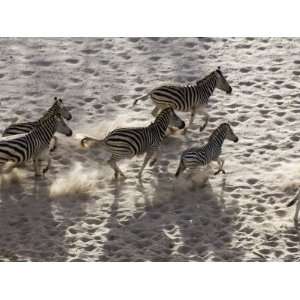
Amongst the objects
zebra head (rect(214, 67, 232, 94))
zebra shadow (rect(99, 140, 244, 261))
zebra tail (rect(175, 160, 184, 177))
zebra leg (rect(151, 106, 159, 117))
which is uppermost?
zebra head (rect(214, 67, 232, 94))

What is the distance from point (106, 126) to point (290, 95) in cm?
324

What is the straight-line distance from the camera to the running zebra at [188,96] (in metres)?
18.0

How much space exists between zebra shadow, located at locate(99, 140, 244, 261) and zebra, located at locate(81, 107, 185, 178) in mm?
340

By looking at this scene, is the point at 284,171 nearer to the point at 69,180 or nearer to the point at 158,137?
the point at 158,137

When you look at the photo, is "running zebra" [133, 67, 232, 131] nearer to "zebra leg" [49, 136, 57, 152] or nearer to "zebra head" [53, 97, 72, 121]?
"zebra head" [53, 97, 72, 121]

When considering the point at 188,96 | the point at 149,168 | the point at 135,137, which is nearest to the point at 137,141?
the point at 135,137

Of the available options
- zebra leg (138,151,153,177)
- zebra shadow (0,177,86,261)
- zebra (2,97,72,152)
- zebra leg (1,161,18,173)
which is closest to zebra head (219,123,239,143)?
zebra leg (138,151,153,177)

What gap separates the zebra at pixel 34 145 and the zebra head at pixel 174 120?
1.54 meters

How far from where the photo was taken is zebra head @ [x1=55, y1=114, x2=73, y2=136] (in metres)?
17.3

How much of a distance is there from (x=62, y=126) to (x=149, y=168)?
147 centimetres

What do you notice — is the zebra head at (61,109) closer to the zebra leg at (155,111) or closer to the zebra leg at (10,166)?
the zebra leg at (10,166)

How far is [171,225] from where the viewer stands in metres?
15.9

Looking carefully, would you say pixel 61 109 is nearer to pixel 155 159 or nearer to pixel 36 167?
pixel 36 167

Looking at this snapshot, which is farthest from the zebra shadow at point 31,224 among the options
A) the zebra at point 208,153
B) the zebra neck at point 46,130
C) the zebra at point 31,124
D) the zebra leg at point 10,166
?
the zebra at point 208,153
